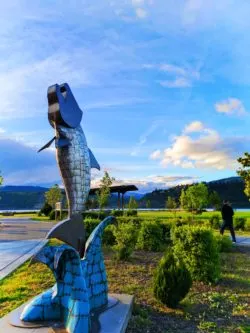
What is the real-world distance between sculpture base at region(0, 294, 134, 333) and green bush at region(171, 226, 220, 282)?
2.69 meters

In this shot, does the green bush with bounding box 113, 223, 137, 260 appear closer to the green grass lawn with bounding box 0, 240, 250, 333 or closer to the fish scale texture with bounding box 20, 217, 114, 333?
the green grass lawn with bounding box 0, 240, 250, 333

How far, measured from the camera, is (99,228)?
17.4 ft

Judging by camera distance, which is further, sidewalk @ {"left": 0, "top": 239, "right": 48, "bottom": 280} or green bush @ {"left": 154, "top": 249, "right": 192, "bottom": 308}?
sidewalk @ {"left": 0, "top": 239, "right": 48, "bottom": 280}

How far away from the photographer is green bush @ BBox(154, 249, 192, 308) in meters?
5.92

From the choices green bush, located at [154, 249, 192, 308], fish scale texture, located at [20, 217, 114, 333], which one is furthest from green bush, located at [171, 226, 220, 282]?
fish scale texture, located at [20, 217, 114, 333]

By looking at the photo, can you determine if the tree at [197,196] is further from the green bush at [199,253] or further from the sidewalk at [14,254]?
the green bush at [199,253]

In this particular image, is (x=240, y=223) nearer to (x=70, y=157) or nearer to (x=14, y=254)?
(x=14, y=254)

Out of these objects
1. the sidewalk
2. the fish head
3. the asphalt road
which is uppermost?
the fish head

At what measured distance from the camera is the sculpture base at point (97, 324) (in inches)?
176

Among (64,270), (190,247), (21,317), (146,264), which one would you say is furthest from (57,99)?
(146,264)

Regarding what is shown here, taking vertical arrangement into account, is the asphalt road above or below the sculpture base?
above

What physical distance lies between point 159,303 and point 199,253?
1.82 meters

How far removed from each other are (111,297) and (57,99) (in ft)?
9.53

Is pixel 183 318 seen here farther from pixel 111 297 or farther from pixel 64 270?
pixel 64 270
